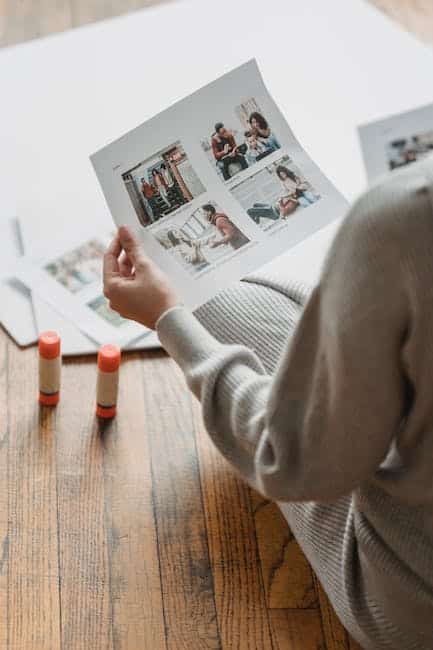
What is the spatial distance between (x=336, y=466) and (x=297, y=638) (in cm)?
53

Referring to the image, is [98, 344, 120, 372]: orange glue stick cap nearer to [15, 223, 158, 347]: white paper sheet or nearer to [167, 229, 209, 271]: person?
[15, 223, 158, 347]: white paper sheet

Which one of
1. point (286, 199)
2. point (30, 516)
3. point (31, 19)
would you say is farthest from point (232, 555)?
point (31, 19)

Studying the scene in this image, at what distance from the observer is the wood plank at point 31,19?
8.42 ft

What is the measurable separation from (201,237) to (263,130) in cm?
16

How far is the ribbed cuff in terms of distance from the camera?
1.19 m

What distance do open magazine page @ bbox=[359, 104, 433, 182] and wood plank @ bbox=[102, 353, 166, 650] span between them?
2.00 feet

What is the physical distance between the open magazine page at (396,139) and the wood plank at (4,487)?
71cm

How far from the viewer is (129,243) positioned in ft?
4.35

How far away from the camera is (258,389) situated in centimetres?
110

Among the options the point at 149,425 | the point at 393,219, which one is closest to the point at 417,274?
the point at 393,219

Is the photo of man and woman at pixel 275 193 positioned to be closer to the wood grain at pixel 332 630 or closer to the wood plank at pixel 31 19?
the wood grain at pixel 332 630

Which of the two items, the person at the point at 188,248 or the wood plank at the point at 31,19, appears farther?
the wood plank at the point at 31,19

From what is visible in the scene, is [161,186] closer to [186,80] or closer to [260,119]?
[260,119]

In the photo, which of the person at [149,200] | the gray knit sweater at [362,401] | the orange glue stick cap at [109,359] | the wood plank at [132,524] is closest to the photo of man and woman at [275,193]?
the person at [149,200]
